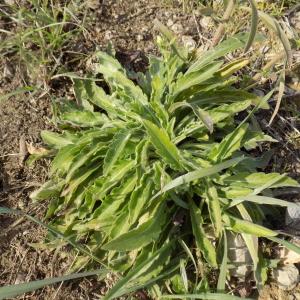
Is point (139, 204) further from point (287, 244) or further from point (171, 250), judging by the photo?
point (287, 244)

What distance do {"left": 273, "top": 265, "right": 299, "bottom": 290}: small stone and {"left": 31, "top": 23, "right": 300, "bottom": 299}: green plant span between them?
0.27 m

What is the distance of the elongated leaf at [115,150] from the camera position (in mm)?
1946

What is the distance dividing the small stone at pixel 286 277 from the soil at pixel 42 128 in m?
0.49

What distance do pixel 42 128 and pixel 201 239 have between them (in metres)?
1.03

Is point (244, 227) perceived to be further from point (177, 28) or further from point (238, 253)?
point (177, 28)

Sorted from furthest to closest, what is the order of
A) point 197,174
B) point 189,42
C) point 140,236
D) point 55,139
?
1. point 189,42
2. point 55,139
3. point 140,236
4. point 197,174

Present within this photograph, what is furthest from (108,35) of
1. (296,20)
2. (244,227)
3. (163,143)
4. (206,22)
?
(244,227)

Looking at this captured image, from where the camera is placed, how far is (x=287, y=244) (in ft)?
6.06

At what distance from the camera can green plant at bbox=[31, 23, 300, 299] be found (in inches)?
77.2

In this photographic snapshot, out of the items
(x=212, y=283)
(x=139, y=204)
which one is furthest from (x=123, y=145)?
(x=212, y=283)

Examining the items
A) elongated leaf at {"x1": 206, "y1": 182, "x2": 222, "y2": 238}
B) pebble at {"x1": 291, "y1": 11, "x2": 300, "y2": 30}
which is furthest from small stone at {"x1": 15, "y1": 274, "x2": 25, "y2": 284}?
pebble at {"x1": 291, "y1": 11, "x2": 300, "y2": 30}

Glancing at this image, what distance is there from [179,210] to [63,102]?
81 cm

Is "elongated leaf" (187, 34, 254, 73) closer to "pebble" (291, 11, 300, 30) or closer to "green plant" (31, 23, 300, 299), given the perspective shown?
"green plant" (31, 23, 300, 299)

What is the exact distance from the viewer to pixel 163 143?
6.23 feet
